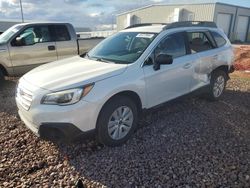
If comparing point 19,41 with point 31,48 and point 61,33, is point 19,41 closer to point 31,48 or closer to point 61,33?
point 31,48

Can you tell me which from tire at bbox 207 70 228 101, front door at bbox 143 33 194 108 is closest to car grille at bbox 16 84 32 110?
front door at bbox 143 33 194 108

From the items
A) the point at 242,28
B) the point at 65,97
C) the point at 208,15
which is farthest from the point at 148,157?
the point at 242,28

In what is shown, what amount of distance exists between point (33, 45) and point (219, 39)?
512 centimetres

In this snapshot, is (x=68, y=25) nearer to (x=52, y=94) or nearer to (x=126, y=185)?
(x=52, y=94)

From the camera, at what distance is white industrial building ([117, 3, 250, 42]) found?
108 feet

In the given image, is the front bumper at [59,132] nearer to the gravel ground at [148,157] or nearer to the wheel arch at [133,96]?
the gravel ground at [148,157]

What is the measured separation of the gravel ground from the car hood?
3.43 feet

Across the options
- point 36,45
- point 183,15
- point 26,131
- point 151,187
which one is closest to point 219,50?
point 151,187

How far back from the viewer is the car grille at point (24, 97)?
362 cm

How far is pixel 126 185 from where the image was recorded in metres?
3.16

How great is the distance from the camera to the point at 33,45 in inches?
300

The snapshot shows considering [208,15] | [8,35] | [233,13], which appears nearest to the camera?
[8,35]

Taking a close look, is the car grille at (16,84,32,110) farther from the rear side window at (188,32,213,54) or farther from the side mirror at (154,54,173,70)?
the rear side window at (188,32,213,54)

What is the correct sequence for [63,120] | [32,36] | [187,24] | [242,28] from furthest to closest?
1. [242,28]
2. [32,36]
3. [187,24]
4. [63,120]
